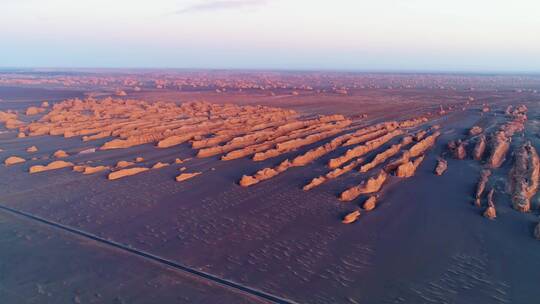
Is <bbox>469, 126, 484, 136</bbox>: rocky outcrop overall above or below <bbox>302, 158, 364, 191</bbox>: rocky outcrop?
above

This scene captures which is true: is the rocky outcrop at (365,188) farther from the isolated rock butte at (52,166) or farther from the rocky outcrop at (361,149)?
the isolated rock butte at (52,166)

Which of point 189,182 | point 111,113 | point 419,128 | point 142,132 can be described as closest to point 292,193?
point 189,182

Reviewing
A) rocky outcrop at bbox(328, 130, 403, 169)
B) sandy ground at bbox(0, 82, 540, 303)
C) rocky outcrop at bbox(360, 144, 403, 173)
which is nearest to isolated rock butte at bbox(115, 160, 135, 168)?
sandy ground at bbox(0, 82, 540, 303)

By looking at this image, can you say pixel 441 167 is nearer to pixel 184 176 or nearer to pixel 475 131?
pixel 475 131

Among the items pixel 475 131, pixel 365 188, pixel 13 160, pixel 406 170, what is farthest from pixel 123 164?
pixel 475 131

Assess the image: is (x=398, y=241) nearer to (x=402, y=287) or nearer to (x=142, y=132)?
(x=402, y=287)

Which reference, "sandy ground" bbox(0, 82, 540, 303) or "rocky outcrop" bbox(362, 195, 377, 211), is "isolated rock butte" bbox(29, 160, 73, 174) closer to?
"sandy ground" bbox(0, 82, 540, 303)

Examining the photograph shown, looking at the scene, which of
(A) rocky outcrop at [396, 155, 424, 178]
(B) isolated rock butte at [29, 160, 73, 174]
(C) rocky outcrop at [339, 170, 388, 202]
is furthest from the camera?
(B) isolated rock butte at [29, 160, 73, 174]
